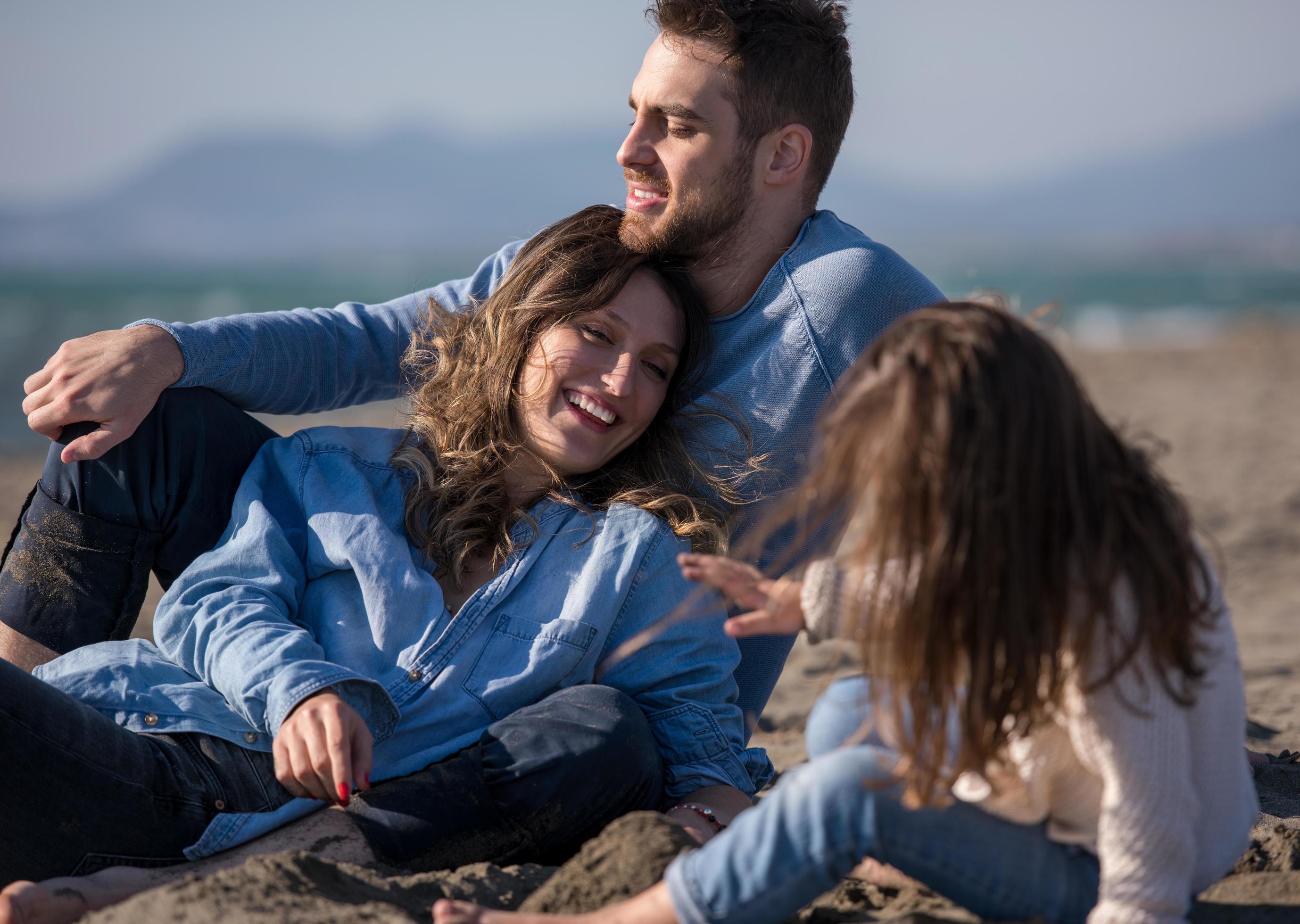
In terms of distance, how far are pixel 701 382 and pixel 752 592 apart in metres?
1.25

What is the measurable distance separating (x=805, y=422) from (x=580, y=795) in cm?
112

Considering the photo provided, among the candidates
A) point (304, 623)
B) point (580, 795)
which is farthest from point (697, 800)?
point (304, 623)

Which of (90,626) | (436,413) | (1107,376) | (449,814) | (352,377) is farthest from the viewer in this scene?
(1107,376)

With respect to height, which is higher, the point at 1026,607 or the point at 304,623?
the point at 1026,607

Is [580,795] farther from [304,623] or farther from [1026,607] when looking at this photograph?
[1026,607]

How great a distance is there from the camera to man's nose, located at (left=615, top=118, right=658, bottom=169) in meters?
3.08

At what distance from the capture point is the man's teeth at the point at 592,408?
2703 mm

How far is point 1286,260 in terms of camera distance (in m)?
54.9

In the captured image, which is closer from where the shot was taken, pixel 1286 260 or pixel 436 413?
pixel 436 413

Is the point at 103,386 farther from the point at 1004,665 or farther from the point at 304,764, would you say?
the point at 1004,665

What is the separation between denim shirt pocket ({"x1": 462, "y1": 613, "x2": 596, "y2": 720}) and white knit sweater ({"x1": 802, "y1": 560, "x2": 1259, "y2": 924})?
880 mm

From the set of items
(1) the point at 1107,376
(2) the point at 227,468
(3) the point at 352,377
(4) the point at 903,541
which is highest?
(4) the point at 903,541

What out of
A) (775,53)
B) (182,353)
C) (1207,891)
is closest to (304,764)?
(182,353)

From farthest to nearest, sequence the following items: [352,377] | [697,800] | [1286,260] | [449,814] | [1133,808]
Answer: [1286,260] → [352,377] → [697,800] → [449,814] → [1133,808]
